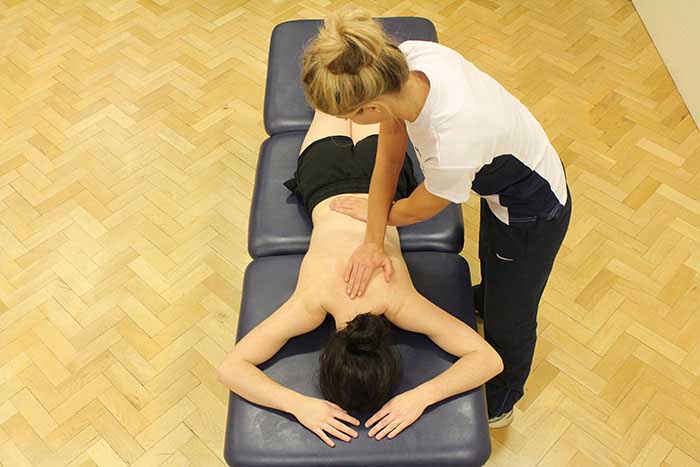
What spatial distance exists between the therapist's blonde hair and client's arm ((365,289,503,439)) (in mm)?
562

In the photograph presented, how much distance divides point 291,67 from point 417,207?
99cm

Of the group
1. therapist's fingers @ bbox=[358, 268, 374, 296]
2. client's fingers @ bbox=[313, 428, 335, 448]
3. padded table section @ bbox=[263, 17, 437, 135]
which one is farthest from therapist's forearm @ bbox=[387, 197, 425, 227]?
padded table section @ bbox=[263, 17, 437, 135]

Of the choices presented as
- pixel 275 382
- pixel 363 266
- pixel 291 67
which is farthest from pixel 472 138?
pixel 291 67

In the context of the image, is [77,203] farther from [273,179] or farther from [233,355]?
[233,355]

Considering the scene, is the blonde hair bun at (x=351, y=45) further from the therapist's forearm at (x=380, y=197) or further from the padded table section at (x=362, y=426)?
the padded table section at (x=362, y=426)

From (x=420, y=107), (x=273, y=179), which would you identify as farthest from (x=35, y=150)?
(x=420, y=107)

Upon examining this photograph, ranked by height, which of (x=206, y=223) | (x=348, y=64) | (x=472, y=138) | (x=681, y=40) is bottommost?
(x=206, y=223)

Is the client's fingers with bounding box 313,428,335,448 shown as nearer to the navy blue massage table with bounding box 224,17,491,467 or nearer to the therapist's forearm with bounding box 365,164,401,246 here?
the navy blue massage table with bounding box 224,17,491,467

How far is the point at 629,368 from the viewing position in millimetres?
1877

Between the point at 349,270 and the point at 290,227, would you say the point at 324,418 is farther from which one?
the point at 290,227

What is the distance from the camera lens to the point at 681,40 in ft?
8.67

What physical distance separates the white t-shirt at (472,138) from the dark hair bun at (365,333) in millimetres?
317

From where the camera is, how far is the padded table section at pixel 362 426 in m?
1.27

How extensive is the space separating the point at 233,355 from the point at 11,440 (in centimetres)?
88
